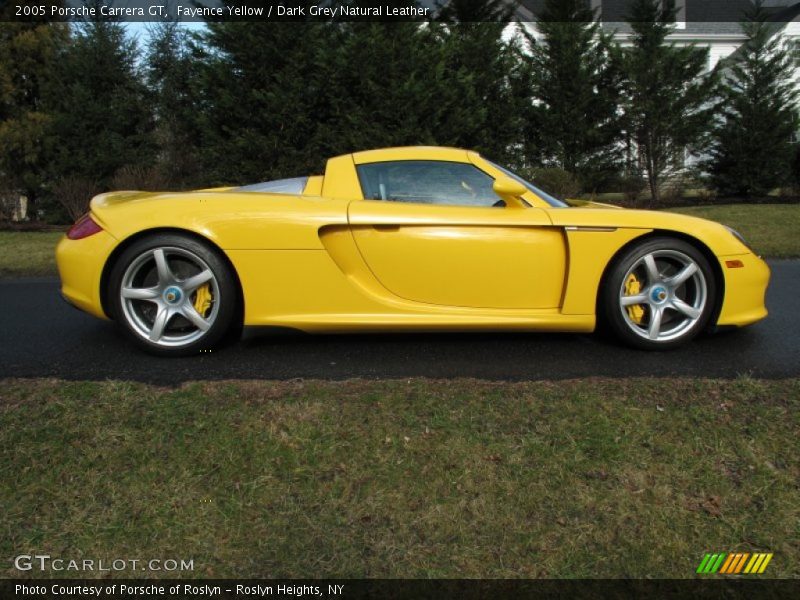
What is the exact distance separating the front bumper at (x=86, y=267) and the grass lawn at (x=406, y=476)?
72 centimetres

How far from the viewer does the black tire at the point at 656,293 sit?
11.1ft

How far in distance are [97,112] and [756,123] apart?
49.3 feet

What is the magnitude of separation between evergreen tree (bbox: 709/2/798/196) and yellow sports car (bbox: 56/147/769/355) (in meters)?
13.6

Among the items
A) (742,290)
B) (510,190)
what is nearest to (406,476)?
(510,190)

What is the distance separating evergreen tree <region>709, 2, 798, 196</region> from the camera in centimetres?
1501

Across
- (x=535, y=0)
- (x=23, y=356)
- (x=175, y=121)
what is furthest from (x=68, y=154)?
(x=535, y=0)

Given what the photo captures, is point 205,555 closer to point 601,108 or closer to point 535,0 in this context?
point 601,108

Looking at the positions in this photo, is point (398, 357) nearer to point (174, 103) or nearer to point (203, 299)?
point (203, 299)

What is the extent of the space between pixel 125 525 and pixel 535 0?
29206 millimetres

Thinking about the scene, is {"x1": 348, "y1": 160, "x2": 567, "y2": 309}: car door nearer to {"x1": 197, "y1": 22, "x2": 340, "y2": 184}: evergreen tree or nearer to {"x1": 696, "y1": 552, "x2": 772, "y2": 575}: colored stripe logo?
{"x1": 696, "y1": 552, "x2": 772, "y2": 575}: colored stripe logo

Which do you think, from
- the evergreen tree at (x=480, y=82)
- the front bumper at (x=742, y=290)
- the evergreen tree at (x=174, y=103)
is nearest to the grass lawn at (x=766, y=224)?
the evergreen tree at (x=480, y=82)

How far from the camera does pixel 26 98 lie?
15117 mm

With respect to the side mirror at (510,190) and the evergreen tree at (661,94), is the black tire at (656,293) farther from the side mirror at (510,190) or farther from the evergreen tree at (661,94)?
the evergreen tree at (661,94)
